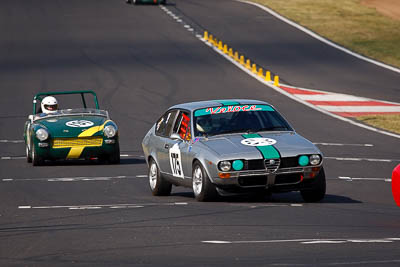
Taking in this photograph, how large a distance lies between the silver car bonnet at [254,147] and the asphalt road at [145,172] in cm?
68

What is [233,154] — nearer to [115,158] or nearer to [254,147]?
[254,147]

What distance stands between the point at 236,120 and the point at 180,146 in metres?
0.89

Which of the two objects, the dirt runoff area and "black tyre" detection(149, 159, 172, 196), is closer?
"black tyre" detection(149, 159, 172, 196)

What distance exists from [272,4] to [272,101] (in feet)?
94.2

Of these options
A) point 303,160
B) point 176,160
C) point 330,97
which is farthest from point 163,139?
point 330,97

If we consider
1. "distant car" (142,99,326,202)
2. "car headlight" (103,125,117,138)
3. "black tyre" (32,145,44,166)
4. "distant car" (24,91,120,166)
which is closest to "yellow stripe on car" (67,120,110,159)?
"distant car" (24,91,120,166)

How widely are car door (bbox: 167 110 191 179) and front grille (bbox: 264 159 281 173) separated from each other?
1.40 m

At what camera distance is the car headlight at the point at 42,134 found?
60.1 ft

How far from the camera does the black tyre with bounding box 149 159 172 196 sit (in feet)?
46.3

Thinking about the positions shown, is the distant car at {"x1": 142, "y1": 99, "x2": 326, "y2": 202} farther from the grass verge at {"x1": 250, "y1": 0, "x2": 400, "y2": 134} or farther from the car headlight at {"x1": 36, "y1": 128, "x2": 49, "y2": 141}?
the grass verge at {"x1": 250, "y1": 0, "x2": 400, "y2": 134}

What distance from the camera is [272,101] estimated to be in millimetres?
28766

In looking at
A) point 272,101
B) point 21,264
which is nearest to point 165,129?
point 21,264

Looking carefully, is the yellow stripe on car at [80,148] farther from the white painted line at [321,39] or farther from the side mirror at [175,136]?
the white painted line at [321,39]

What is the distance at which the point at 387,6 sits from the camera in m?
54.6
